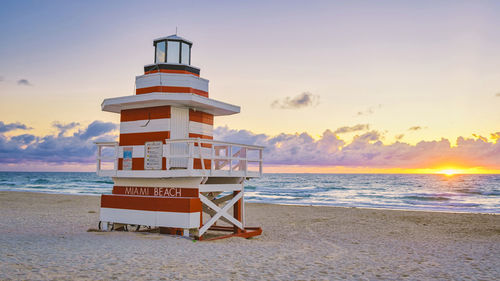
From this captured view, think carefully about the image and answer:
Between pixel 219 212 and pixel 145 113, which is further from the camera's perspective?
pixel 145 113

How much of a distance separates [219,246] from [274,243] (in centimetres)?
191

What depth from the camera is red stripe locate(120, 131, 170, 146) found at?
38.4 ft

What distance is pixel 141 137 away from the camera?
39.7ft

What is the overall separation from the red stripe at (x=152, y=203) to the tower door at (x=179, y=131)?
3.45ft

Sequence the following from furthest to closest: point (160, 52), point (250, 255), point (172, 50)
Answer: point (160, 52) < point (172, 50) < point (250, 255)

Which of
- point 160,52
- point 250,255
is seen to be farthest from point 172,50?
point 250,255

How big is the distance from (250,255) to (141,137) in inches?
196

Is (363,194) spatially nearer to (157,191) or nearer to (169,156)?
(157,191)

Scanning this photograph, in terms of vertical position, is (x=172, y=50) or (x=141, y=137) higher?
(x=172, y=50)

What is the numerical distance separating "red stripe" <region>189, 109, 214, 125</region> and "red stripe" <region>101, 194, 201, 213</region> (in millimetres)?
2526

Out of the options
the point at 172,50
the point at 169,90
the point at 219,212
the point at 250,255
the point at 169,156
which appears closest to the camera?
the point at 250,255

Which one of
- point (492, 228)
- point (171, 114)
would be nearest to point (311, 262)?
point (171, 114)

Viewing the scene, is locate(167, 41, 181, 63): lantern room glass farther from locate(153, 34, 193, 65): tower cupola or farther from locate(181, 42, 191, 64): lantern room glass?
locate(181, 42, 191, 64): lantern room glass

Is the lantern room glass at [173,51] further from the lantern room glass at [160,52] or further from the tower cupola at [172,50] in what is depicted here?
the lantern room glass at [160,52]
